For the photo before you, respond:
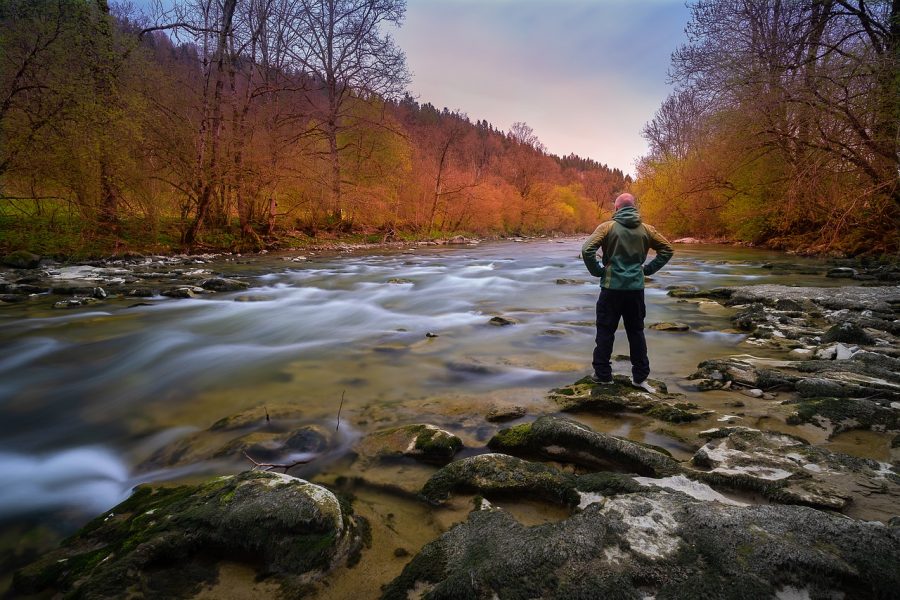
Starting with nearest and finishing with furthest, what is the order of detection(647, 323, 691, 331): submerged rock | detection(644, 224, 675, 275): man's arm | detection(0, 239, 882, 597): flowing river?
detection(0, 239, 882, 597): flowing river < detection(644, 224, 675, 275): man's arm < detection(647, 323, 691, 331): submerged rock

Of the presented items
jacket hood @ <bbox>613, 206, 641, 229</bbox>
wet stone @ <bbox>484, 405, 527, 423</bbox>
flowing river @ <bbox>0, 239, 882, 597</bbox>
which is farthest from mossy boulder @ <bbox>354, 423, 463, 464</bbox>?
jacket hood @ <bbox>613, 206, 641, 229</bbox>

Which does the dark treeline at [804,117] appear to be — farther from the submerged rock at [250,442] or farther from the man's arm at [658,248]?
the submerged rock at [250,442]

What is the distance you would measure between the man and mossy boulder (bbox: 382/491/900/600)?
104 inches

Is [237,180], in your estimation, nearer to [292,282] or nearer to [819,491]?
[292,282]

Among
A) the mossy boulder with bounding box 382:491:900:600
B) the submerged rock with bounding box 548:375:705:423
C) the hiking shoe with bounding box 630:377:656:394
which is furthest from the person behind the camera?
the hiking shoe with bounding box 630:377:656:394

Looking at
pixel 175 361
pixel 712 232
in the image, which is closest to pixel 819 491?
pixel 175 361

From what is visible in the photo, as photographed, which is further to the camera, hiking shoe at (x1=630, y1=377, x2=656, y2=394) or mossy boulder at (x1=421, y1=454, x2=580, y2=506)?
hiking shoe at (x1=630, y1=377, x2=656, y2=394)

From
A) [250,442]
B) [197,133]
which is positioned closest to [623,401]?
[250,442]

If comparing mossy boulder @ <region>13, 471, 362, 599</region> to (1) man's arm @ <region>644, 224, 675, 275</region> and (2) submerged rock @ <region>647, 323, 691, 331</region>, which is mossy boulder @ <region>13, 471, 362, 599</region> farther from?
(2) submerged rock @ <region>647, 323, 691, 331</region>

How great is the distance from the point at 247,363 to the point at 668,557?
5.47 m

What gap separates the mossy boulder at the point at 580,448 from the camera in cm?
266

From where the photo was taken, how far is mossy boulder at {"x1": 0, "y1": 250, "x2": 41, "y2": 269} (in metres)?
12.2

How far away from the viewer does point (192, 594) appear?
186cm

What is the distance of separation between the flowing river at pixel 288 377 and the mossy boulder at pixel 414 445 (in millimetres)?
128
